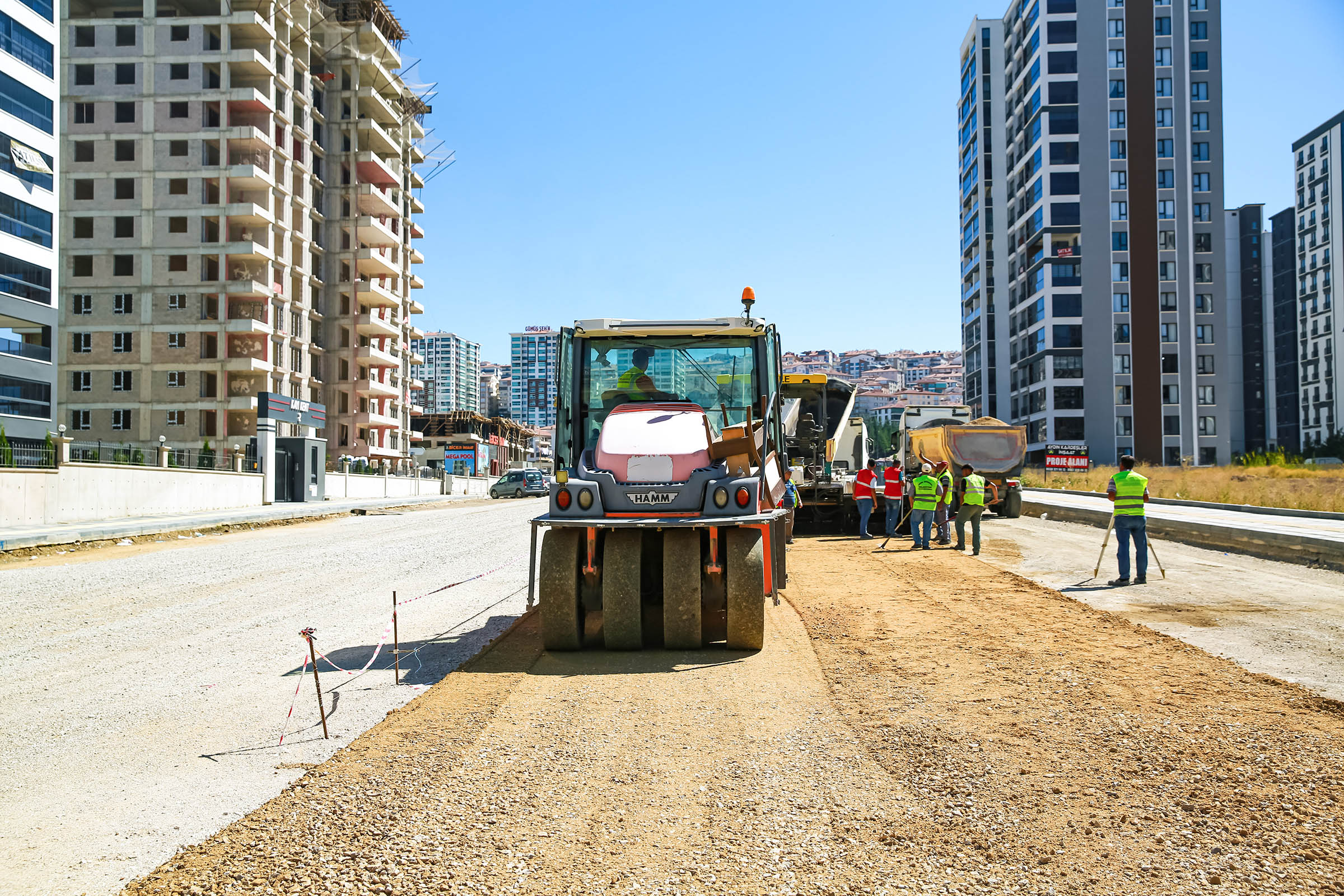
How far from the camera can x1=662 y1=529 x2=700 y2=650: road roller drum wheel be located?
320 inches

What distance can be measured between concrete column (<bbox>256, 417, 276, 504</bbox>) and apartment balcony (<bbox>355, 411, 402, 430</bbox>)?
33.7m

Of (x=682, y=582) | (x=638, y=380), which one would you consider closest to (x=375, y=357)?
(x=638, y=380)

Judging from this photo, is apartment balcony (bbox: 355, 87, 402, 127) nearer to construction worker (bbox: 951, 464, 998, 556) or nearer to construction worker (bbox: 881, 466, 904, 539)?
construction worker (bbox: 881, 466, 904, 539)

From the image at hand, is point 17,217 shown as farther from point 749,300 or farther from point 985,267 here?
point 985,267

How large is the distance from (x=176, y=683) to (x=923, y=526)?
1531 centimetres

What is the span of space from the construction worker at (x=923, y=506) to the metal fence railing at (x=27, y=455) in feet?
75.4

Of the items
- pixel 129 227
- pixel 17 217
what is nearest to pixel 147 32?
pixel 129 227

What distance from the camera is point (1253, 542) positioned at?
1786cm

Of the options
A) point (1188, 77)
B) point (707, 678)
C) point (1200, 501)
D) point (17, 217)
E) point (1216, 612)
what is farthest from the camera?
point (1188, 77)

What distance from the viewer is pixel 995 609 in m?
11.1

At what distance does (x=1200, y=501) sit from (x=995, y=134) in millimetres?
75491

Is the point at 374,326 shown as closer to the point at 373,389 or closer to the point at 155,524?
the point at 373,389

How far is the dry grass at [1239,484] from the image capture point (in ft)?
93.1

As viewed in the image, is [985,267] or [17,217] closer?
[17,217]
